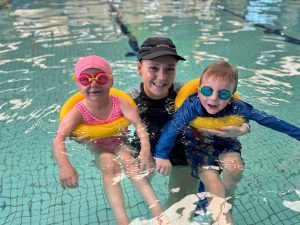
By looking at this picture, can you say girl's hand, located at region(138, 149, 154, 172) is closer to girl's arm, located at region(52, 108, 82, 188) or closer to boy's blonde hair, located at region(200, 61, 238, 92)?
girl's arm, located at region(52, 108, 82, 188)

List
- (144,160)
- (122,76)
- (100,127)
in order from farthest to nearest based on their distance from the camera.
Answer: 1. (122,76)
2. (100,127)
3. (144,160)

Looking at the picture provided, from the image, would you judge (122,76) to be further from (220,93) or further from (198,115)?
(220,93)

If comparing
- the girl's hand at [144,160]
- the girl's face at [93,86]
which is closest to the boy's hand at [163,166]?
the girl's hand at [144,160]

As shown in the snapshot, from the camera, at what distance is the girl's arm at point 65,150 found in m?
2.65

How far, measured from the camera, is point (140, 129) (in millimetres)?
2996

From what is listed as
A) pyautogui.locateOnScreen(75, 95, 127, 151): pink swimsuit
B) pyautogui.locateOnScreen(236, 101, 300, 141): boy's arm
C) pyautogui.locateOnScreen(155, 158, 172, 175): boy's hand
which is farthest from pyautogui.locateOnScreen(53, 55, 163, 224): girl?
pyautogui.locateOnScreen(236, 101, 300, 141): boy's arm

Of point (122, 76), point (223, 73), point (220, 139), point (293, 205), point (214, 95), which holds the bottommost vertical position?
point (122, 76)

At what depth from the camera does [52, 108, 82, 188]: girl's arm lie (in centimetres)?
265

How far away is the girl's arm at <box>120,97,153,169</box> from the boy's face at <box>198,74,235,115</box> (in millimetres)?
552

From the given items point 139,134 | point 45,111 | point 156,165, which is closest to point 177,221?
point 156,165

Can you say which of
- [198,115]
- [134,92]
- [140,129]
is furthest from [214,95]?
[134,92]

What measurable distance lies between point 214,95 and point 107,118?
95 cm

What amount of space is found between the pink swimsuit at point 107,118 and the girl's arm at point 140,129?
0.18ft

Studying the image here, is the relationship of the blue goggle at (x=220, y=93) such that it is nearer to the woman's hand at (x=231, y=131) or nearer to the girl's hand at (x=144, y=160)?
the woman's hand at (x=231, y=131)
